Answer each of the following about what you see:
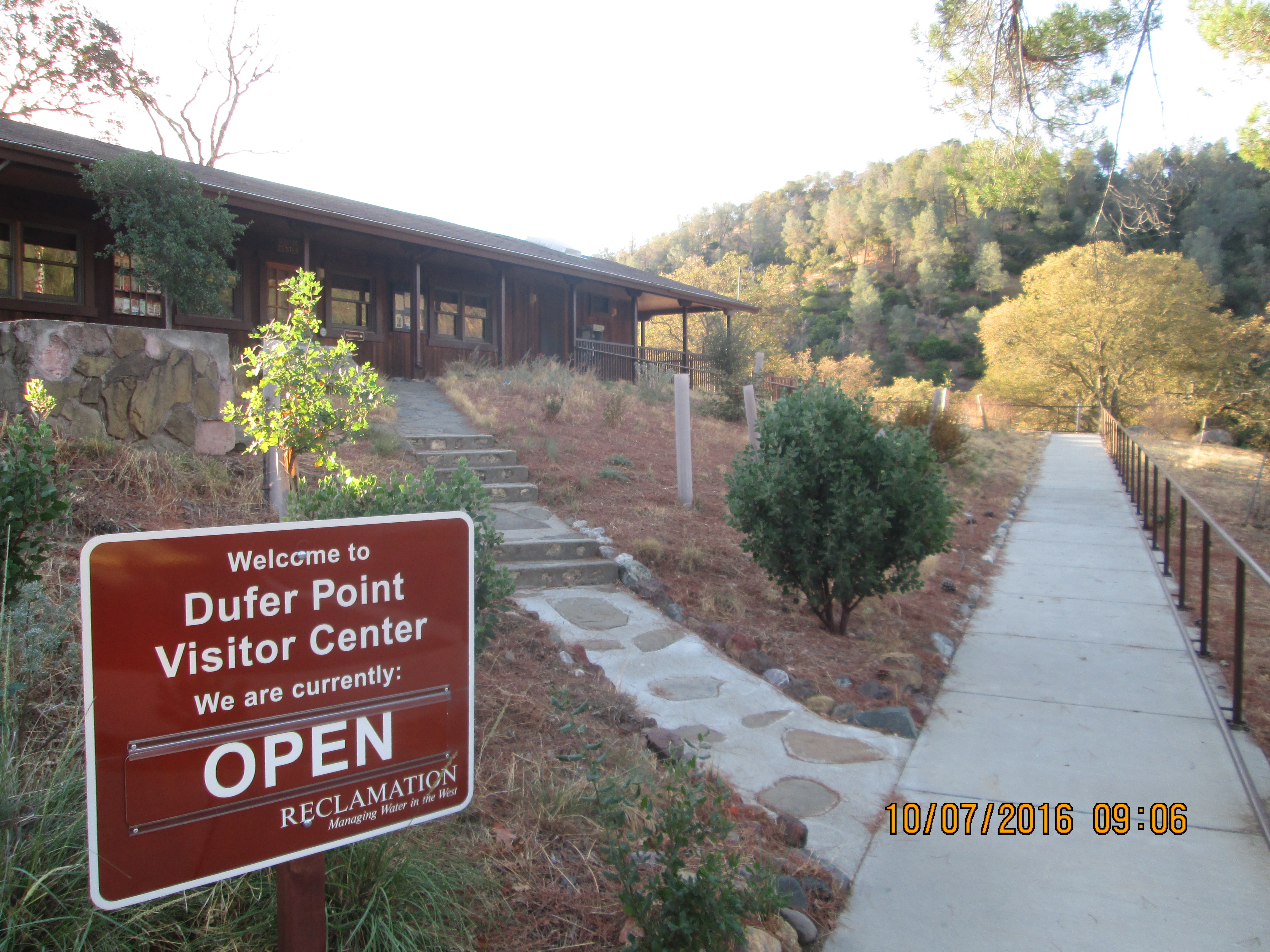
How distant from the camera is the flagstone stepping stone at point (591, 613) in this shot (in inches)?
214

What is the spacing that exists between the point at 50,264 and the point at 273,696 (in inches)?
518

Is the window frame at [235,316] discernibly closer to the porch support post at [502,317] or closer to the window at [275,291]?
the window at [275,291]

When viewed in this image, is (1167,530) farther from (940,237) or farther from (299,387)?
(940,237)

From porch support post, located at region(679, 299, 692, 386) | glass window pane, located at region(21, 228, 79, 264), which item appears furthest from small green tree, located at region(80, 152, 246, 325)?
porch support post, located at region(679, 299, 692, 386)

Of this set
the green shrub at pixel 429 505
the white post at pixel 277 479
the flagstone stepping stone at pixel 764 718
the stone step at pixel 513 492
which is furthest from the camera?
the stone step at pixel 513 492

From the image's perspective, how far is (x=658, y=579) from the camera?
20.8ft

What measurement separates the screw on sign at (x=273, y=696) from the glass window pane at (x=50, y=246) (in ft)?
42.5

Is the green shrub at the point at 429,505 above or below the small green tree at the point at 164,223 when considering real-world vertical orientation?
below

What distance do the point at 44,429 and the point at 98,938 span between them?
6.54ft

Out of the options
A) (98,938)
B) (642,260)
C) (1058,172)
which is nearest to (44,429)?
(98,938)

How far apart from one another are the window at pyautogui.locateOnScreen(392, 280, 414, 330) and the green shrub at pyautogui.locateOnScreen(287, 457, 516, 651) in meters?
12.7

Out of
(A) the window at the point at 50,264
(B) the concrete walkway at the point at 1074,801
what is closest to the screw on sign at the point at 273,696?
(B) the concrete walkway at the point at 1074,801

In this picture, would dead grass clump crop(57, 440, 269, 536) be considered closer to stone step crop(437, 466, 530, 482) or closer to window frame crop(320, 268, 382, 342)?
stone step crop(437, 466, 530, 482)
